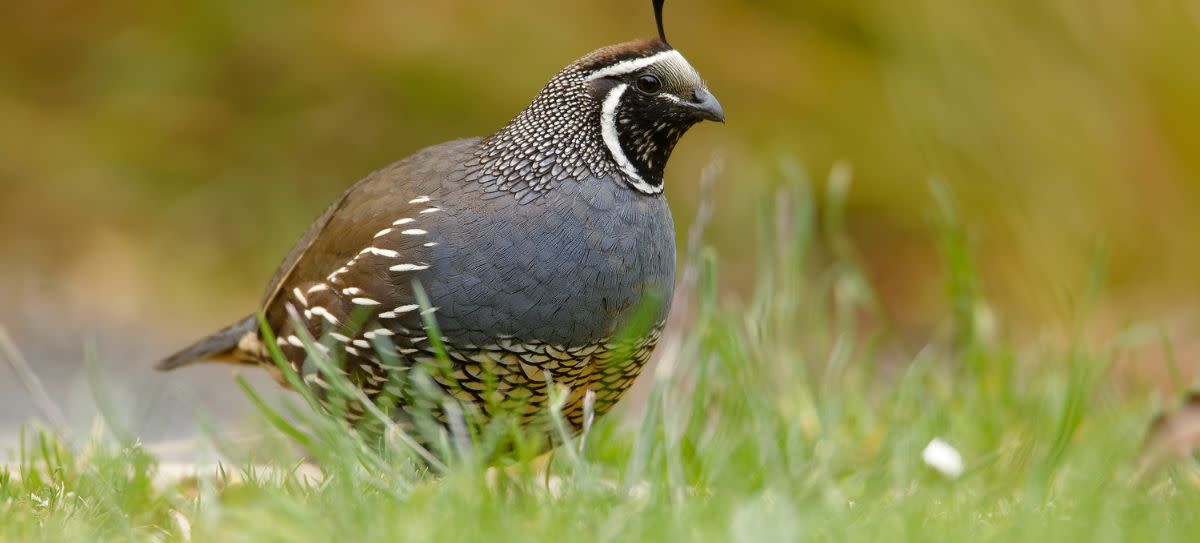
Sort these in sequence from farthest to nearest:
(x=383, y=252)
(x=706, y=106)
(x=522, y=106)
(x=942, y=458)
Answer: (x=522, y=106) → (x=706, y=106) → (x=383, y=252) → (x=942, y=458)

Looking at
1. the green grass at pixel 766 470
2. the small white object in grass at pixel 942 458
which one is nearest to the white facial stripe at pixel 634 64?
the green grass at pixel 766 470

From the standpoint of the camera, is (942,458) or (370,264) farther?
(370,264)

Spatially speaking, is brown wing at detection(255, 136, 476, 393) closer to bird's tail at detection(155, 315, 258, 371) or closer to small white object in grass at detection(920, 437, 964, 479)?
bird's tail at detection(155, 315, 258, 371)

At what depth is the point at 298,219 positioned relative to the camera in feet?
24.9

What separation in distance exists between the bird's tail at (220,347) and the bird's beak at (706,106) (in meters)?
1.43

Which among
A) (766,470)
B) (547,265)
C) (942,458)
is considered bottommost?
(942,458)

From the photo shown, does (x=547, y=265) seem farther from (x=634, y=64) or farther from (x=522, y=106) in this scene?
(x=522, y=106)

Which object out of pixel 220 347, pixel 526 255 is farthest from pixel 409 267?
pixel 220 347

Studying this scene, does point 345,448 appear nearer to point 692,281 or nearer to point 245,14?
point 692,281

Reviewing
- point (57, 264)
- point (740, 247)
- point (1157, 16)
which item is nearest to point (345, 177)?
point (57, 264)

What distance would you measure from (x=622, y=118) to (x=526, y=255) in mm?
497

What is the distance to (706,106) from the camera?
3.53 meters

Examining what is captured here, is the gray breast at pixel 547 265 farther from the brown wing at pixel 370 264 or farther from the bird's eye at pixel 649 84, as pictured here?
the bird's eye at pixel 649 84

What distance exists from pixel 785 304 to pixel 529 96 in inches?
123
